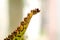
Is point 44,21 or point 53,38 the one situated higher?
point 44,21

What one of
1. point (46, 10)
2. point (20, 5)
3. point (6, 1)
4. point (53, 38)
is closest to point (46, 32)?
point (53, 38)

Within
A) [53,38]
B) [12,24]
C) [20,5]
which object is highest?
[20,5]

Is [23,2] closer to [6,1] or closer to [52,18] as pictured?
[6,1]

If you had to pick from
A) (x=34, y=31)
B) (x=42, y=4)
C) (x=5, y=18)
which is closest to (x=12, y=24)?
(x=5, y=18)

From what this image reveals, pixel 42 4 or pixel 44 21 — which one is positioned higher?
pixel 42 4

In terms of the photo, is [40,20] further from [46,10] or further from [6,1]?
[6,1]

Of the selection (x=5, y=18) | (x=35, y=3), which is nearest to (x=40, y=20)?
(x=35, y=3)
